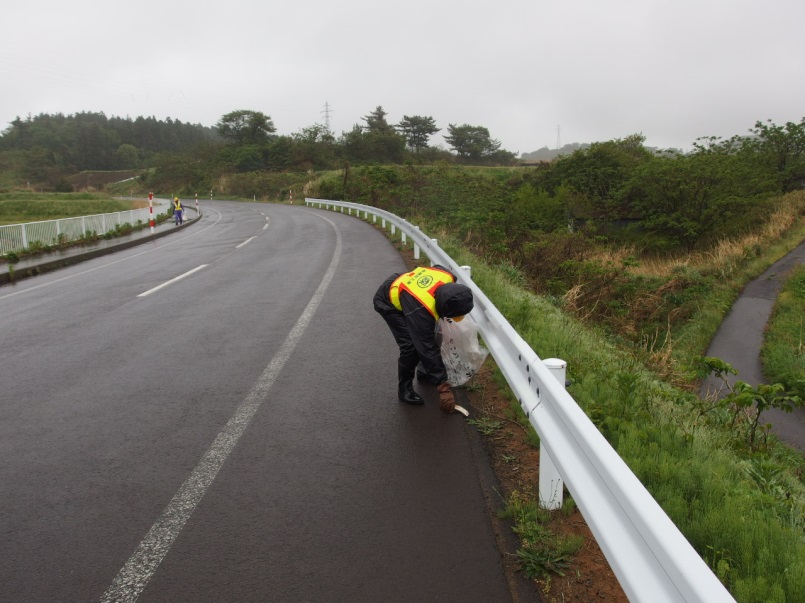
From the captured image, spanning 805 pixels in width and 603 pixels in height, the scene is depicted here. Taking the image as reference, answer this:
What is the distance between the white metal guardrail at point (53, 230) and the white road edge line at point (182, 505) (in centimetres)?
1309

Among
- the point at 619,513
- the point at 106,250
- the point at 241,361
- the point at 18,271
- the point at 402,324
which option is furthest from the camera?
the point at 106,250

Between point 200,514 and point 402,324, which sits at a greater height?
point 402,324

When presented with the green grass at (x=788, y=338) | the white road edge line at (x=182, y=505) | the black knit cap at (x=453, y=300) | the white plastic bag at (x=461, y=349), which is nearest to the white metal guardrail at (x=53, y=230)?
the white road edge line at (x=182, y=505)

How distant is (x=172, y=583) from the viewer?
2.63m

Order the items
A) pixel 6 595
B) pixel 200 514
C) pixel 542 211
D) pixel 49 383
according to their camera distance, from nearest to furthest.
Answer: pixel 6 595 < pixel 200 514 < pixel 49 383 < pixel 542 211

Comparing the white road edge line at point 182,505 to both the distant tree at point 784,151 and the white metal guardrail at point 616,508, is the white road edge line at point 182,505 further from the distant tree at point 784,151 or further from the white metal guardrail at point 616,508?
the distant tree at point 784,151

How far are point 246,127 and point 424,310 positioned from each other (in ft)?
274

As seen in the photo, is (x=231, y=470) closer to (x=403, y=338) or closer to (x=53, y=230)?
(x=403, y=338)

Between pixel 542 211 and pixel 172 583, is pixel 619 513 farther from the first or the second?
pixel 542 211

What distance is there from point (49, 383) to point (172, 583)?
366 centimetres

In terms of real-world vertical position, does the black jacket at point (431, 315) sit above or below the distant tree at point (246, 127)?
below

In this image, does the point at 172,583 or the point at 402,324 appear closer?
the point at 172,583

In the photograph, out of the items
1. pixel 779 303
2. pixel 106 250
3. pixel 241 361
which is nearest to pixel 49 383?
pixel 241 361

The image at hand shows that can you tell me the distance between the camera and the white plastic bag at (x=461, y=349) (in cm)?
472
